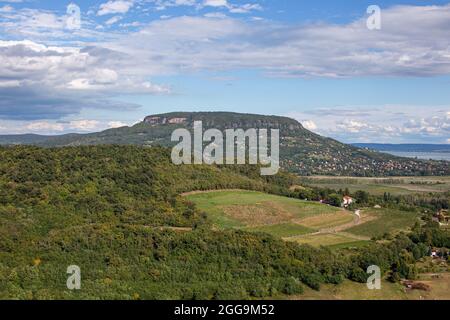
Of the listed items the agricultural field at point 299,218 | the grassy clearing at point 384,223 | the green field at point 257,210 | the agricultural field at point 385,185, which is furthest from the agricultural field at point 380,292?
the agricultural field at point 385,185

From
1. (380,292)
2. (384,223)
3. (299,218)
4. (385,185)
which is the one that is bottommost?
(385,185)

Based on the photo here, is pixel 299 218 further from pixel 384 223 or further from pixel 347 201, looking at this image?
pixel 347 201

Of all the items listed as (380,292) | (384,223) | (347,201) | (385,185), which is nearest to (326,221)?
(384,223)

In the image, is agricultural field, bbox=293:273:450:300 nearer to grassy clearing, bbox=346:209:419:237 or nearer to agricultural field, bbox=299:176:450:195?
grassy clearing, bbox=346:209:419:237

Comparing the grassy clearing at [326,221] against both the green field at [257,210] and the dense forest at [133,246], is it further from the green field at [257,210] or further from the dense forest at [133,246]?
the dense forest at [133,246]

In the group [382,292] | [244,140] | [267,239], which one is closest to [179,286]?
[267,239]

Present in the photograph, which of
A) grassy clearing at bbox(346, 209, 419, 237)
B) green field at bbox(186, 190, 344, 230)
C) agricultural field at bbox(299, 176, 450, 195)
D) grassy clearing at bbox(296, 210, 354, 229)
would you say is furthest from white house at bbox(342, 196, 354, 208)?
agricultural field at bbox(299, 176, 450, 195)
